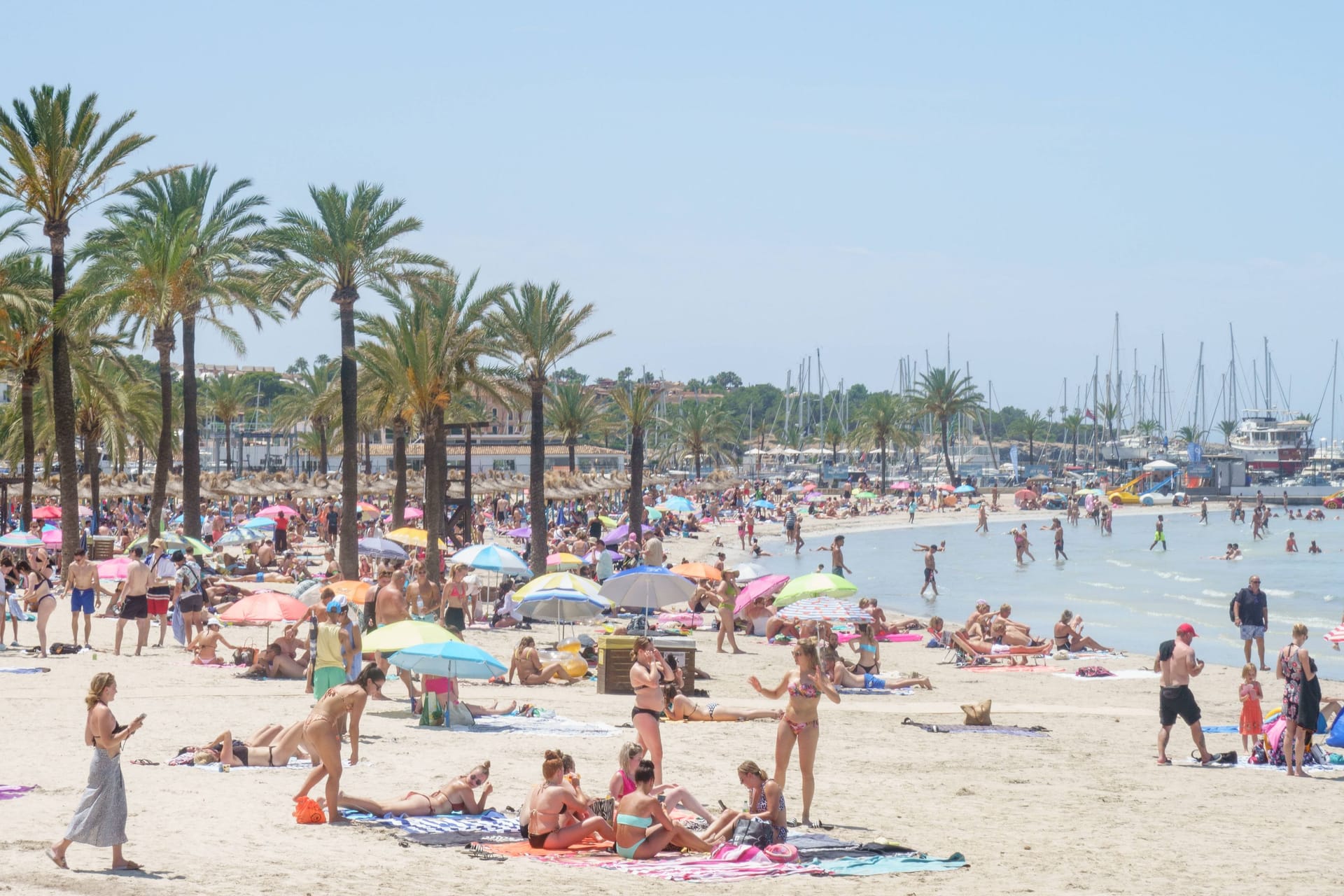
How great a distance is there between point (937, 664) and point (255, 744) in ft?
37.2

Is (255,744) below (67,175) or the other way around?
below

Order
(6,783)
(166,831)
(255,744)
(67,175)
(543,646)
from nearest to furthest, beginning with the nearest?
(166,831) < (6,783) < (255,744) < (543,646) < (67,175)

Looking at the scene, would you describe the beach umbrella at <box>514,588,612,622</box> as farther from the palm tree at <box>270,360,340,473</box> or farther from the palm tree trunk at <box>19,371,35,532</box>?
the palm tree at <box>270,360,340,473</box>

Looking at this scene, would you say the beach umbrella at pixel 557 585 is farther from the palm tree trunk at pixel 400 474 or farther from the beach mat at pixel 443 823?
the palm tree trunk at pixel 400 474

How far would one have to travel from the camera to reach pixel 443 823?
8.40 meters

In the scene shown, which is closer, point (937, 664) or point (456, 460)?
point (937, 664)

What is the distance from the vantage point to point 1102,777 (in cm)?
1106

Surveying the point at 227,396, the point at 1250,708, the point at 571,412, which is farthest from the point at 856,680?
the point at 227,396

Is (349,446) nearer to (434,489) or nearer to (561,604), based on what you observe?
(434,489)

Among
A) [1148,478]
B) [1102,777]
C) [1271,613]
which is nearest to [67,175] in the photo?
[1102,777]

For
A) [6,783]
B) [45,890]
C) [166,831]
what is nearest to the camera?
[45,890]

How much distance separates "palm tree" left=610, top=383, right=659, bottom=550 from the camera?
35625 millimetres

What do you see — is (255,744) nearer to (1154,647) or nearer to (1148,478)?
(1154,647)

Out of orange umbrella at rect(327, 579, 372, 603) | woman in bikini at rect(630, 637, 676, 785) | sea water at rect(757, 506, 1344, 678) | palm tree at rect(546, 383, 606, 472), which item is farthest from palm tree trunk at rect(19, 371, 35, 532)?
palm tree at rect(546, 383, 606, 472)
